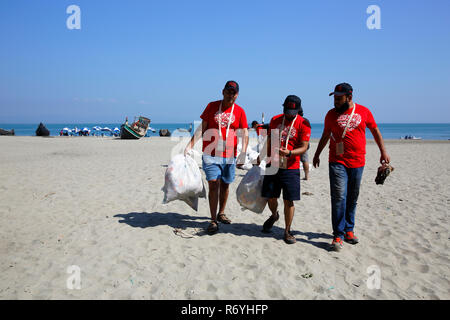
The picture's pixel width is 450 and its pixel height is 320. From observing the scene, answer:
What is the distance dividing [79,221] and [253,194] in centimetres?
278

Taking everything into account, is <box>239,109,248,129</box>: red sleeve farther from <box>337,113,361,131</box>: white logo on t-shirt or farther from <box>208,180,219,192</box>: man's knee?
<box>337,113,361,131</box>: white logo on t-shirt

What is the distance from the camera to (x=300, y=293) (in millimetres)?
2830

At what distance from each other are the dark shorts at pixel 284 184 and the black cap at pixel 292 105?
0.71 meters

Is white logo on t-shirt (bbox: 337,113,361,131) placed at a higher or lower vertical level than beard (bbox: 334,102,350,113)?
lower

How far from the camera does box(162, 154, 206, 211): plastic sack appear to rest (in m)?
4.10

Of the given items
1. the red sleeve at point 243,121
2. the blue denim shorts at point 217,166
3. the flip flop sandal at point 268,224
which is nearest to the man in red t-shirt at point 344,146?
the flip flop sandal at point 268,224

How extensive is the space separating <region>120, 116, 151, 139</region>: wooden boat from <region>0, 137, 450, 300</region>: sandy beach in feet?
74.8

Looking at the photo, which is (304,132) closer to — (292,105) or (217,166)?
(292,105)

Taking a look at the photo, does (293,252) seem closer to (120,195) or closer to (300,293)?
(300,293)

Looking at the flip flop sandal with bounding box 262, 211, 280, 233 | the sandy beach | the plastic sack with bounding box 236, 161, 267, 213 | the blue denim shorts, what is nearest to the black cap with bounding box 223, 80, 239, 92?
the blue denim shorts

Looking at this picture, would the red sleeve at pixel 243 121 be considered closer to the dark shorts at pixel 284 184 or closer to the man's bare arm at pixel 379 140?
the dark shorts at pixel 284 184

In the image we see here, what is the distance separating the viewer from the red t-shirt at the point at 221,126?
4055 mm

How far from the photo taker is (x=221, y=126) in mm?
4043
